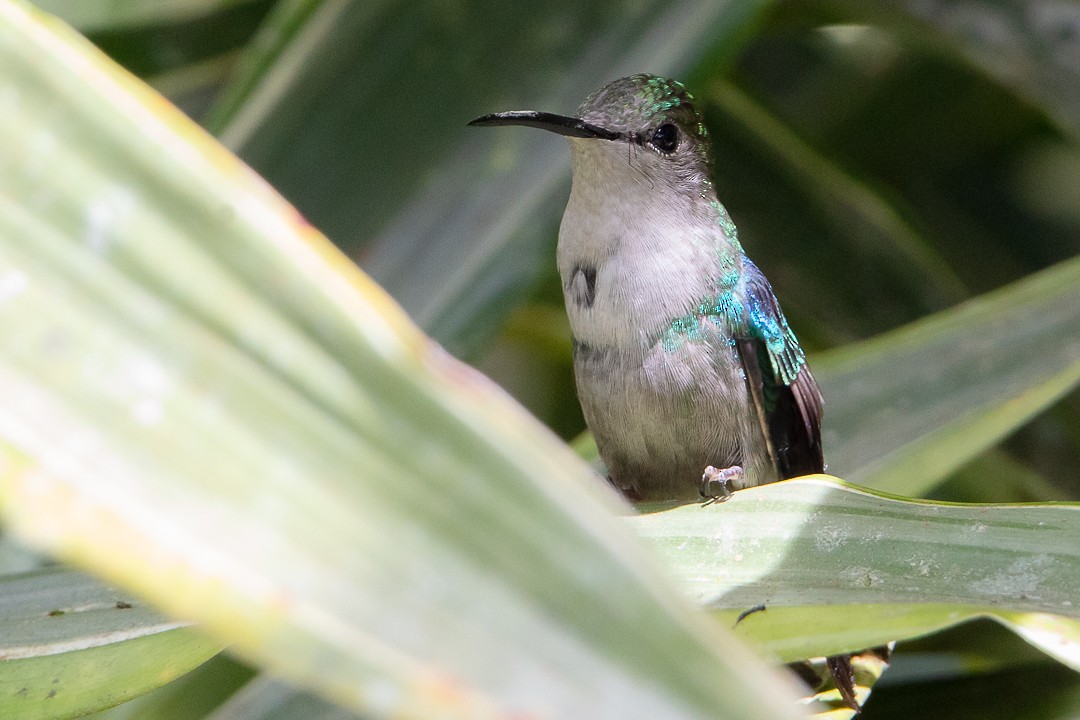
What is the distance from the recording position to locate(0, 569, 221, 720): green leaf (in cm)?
102

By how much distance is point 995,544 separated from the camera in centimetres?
113

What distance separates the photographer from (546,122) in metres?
1.82

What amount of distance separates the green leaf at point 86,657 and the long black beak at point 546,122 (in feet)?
3.30

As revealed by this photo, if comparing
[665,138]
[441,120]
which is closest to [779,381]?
[665,138]

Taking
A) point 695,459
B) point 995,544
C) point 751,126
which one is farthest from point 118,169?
point 751,126

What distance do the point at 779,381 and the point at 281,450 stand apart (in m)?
1.57

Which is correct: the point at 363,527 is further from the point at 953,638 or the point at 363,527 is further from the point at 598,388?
the point at 953,638

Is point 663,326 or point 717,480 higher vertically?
point 663,326

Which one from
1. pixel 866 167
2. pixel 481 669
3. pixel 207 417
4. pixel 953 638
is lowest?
pixel 481 669

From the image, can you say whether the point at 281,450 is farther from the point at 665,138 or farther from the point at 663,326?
the point at 665,138

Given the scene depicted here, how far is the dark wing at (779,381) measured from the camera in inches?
77.8

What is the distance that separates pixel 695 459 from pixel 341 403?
1528mm

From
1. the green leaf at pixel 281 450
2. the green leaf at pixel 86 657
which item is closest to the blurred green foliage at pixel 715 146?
the green leaf at pixel 86 657

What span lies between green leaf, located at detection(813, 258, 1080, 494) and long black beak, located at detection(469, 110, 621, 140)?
64 centimetres
